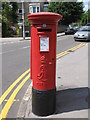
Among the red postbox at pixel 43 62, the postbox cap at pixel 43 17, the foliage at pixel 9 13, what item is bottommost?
the red postbox at pixel 43 62

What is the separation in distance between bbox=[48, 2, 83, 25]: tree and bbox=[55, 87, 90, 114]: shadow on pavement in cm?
3686

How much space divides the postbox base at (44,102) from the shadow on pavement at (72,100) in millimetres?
199

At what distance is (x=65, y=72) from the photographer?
24.2 feet

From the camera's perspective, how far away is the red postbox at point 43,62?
3842 millimetres

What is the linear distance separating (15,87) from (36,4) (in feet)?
148

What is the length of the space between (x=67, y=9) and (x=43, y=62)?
128ft

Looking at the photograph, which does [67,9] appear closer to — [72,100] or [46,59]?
[72,100]

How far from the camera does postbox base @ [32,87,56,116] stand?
394 cm

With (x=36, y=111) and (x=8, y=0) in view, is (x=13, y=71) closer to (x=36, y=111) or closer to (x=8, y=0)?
(x=36, y=111)

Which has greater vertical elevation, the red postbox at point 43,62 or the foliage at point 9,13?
the foliage at point 9,13

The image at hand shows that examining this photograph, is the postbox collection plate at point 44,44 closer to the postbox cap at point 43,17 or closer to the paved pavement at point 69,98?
the postbox cap at point 43,17

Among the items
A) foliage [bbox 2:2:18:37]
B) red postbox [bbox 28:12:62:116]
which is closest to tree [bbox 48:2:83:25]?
foliage [bbox 2:2:18:37]

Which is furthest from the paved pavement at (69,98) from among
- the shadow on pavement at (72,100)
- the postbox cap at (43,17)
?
the postbox cap at (43,17)

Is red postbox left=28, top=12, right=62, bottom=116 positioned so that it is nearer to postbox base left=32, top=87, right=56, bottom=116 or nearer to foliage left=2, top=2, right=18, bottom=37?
postbox base left=32, top=87, right=56, bottom=116
